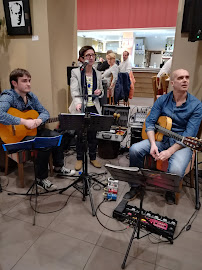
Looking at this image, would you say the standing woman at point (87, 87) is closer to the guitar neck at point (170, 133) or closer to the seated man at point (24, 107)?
the seated man at point (24, 107)

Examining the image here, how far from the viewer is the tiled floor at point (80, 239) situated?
1.49 m

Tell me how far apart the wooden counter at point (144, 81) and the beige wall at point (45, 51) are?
4593 mm

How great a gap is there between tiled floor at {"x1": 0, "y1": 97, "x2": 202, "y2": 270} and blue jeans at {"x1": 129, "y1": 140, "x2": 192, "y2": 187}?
1.36 ft

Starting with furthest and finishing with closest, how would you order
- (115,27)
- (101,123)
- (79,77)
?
(115,27) → (79,77) → (101,123)

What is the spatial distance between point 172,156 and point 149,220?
0.63m

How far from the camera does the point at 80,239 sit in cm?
167

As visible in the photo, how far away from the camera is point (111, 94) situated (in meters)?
4.41

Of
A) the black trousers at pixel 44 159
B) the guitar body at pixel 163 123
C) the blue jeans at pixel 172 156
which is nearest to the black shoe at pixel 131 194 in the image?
the blue jeans at pixel 172 156

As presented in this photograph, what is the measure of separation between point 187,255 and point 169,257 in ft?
0.48

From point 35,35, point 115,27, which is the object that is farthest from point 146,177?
point 115,27

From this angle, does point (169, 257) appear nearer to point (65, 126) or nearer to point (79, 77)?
Answer: point (65, 126)

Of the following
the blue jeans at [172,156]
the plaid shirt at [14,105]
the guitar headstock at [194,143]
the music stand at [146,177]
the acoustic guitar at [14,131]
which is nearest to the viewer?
the music stand at [146,177]

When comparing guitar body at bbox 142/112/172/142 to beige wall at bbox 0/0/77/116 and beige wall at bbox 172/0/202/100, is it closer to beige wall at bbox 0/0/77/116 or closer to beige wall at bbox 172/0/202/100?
beige wall at bbox 172/0/202/100

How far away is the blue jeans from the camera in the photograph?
6.23 feet
